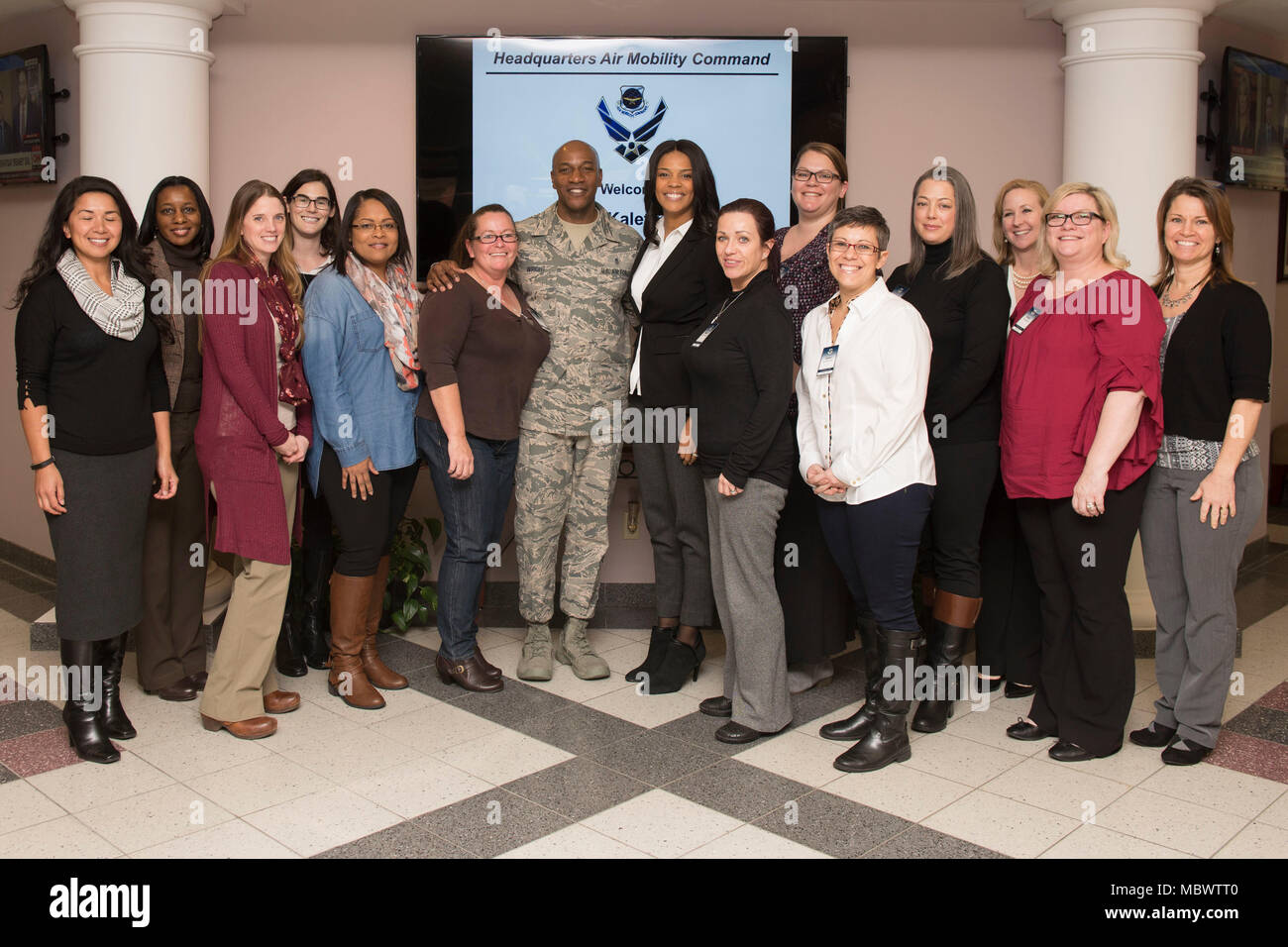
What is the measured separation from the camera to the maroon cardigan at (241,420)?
130 inches

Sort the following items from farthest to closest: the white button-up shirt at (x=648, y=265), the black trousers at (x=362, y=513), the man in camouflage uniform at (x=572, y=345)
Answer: the man in camouflage uniform at (x=572, y=345), the white button-up shirt at (x=648, y=265), the black trousers at (x=362, y=513)

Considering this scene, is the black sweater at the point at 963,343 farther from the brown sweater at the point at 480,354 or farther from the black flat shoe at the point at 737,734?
the brown sweater at the point at 480,354

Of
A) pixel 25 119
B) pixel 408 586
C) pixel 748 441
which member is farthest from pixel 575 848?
pixel 25 119

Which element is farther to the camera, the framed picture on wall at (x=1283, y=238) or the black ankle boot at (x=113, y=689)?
the framed picture on wall at (x=1283, y=238)

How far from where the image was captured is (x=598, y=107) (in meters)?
4.76

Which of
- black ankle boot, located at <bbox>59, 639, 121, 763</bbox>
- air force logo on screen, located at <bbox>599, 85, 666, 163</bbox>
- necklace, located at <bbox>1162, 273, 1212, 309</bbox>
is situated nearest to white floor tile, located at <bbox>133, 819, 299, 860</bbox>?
black ankle boot, located at <bbox>59, 639, 121, 763</bbox>

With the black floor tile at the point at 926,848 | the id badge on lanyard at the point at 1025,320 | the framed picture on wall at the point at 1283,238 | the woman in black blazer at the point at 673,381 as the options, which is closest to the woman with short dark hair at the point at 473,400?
the woman in black blazer at the point at 673,381

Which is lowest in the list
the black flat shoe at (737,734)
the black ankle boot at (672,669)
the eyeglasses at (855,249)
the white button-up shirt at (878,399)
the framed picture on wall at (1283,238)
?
the black flat shoe at (737,734)

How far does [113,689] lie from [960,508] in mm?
2590

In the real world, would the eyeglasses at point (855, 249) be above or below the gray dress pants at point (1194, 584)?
above

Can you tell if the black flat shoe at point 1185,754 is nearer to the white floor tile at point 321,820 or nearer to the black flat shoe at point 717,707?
the black flat shoe at point 717,707

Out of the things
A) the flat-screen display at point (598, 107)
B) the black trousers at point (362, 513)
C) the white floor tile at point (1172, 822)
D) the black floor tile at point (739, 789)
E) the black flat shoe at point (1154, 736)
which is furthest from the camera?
the flat-screen display at point (598, 107)

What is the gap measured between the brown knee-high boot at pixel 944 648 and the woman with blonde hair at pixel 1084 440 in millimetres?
239

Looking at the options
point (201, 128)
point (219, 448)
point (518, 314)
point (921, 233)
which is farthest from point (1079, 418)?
point (201, 128)
